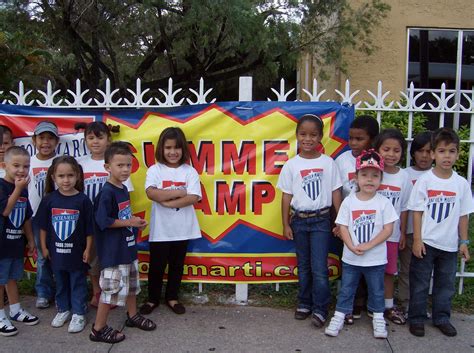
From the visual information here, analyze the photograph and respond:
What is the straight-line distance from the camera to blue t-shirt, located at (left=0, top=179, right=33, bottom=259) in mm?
3680

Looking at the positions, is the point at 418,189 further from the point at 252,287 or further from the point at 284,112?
the point at 252,287

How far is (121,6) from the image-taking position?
10445 millimetres

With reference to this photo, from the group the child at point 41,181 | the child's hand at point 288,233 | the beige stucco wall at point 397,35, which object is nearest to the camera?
the child's hand at point 288,233

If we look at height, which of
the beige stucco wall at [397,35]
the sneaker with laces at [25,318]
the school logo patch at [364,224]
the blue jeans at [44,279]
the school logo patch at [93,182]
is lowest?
the sneaker with laces at [25,318]

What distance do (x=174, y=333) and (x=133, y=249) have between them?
0.72 m

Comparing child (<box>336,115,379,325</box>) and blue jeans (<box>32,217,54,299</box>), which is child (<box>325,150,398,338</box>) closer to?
child (<box>336,115,379,325</box>)

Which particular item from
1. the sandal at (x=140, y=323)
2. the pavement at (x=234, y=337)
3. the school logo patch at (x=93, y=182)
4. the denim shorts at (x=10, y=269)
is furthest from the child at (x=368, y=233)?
the denim shorts at (x=10, y=269)

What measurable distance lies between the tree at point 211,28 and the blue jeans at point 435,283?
636 centimetres

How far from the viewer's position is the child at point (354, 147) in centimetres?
395

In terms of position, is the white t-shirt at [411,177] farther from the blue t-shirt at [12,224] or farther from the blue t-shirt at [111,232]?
the blue t-shirt at [12,224]

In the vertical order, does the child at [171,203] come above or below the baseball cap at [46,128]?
below

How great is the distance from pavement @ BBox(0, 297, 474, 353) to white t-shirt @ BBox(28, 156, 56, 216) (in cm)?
93

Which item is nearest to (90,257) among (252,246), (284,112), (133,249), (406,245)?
(133,249)

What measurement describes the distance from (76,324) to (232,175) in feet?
5.70
